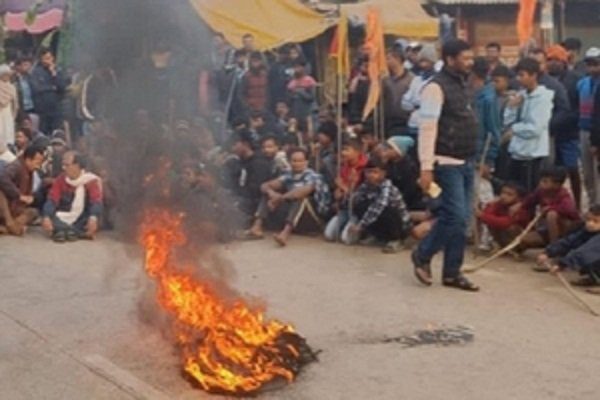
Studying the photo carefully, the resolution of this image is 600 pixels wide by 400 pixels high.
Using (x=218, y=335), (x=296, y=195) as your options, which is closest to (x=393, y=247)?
(x=296, y=195)

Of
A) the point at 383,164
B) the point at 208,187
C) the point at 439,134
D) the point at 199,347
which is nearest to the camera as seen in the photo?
the point at 199,347

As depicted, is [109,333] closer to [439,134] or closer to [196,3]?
[439,134]

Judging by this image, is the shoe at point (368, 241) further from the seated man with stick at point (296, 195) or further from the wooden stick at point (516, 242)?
the wooden stick at point (516, 242)

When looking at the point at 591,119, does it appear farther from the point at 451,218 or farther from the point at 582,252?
the point at 451,218

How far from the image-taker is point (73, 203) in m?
10.9

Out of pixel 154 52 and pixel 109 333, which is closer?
pixel 109 333

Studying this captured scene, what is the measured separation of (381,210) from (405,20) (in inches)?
215

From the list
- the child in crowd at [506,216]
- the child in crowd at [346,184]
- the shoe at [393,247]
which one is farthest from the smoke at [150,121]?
the child in crowd at [506,216]

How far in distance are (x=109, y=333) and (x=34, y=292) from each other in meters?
1.62

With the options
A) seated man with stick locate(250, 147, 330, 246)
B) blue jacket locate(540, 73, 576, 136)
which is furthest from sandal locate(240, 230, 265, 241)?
blue jacket locate(540, 73, 576, 136)

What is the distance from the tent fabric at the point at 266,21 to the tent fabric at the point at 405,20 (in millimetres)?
567

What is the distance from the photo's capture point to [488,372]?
5.89 meters

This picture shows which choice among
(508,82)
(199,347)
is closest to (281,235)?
(508,82)

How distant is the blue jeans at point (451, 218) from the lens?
775 centimetres
